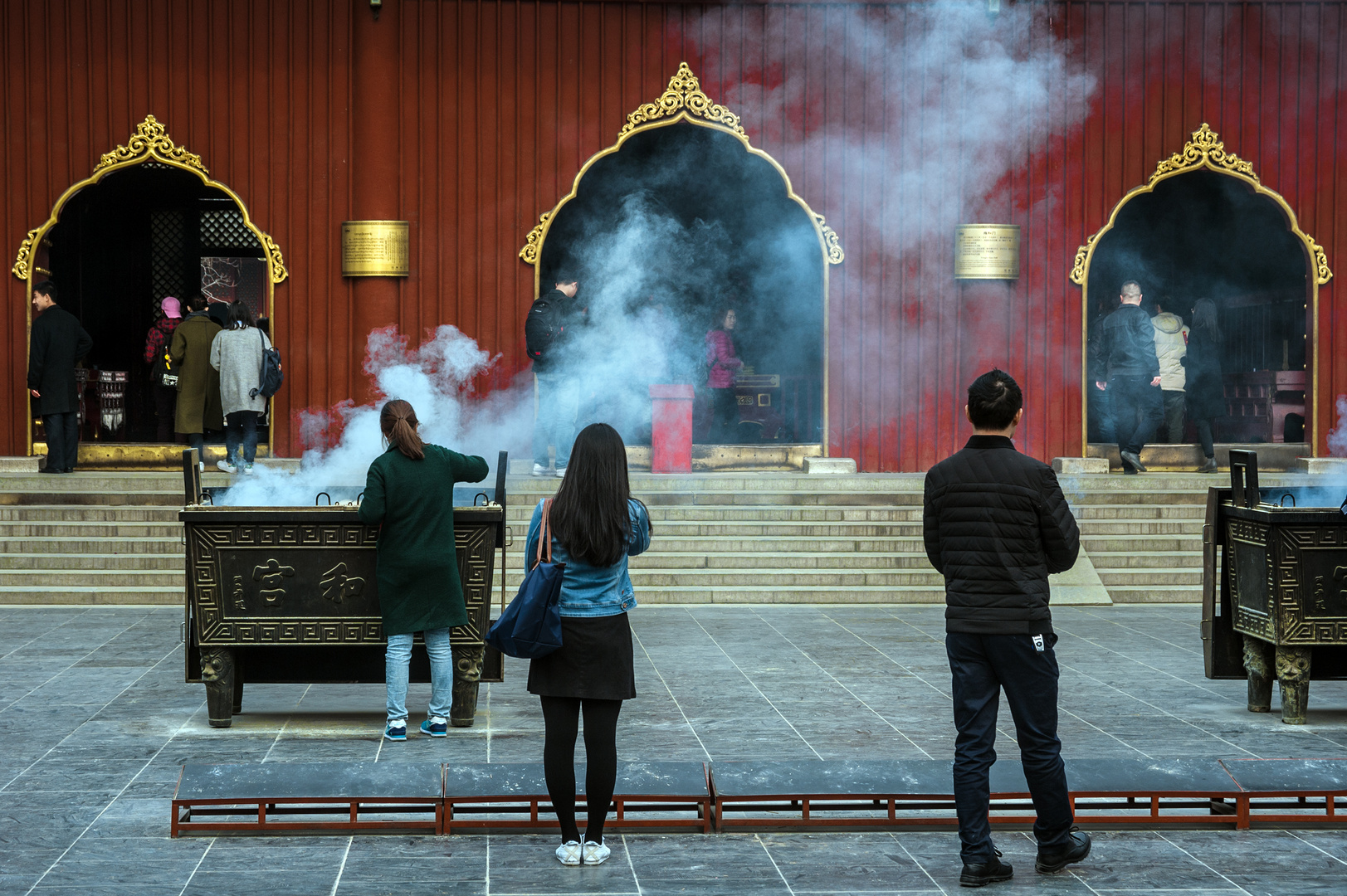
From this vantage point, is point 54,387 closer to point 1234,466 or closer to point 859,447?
point 859,447

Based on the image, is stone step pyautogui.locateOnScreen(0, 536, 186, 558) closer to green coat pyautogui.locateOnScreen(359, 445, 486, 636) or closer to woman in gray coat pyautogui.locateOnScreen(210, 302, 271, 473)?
woman in gray coat pyautogui.locateOnScreen(210, 302, 271, 473)

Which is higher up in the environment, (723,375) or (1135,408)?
(723,375)

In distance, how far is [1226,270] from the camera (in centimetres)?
1648

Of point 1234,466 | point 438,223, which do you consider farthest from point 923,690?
point 438,223

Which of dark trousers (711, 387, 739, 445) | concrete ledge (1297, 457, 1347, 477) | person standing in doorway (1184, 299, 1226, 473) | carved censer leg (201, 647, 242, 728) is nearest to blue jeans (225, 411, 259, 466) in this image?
dark trousers (711, 387, 739, 445)

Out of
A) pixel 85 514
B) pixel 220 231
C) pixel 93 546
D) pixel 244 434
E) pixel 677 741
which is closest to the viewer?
pixel 677 741

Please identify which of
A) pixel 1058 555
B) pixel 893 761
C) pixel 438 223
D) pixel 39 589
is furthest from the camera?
pixel 438 223

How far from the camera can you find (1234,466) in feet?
21.5

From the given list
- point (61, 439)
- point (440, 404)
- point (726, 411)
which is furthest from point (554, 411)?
point (61, 439)

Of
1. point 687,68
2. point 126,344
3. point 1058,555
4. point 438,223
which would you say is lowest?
point 1058,555

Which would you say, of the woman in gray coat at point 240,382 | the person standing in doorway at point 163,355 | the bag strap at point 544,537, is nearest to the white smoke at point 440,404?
the woman in gray coat at point 240,382

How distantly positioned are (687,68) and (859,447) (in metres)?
3.92

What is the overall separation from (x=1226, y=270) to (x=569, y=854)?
14501 millimetres

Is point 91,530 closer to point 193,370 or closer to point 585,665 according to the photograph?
point 193,370
